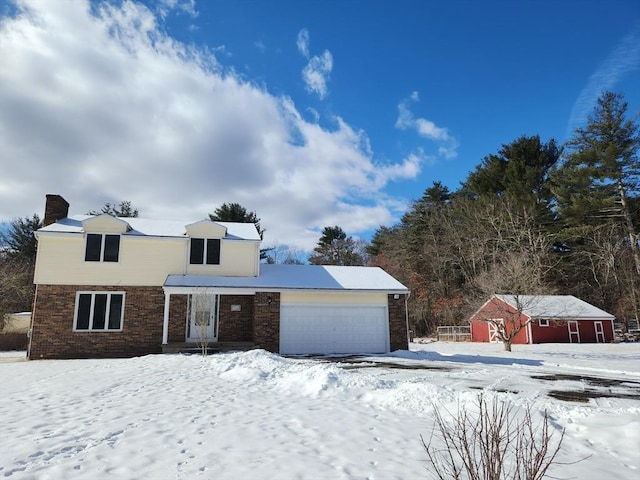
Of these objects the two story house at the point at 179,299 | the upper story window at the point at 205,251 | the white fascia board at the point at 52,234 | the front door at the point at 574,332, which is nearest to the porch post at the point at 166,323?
the two story house at the point at 179,299

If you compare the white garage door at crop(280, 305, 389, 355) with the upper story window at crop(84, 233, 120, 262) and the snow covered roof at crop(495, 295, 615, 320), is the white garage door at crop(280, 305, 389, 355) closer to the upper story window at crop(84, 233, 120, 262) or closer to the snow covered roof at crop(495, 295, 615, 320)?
the upper story window at crop(84, 233, 120, 262)

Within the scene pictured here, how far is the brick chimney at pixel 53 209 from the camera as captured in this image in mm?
18281

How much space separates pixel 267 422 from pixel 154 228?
15.0 m

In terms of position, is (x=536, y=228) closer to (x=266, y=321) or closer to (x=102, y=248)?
(x=266, y=321)

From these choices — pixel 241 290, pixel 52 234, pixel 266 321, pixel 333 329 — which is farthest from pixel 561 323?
pixel 52 234

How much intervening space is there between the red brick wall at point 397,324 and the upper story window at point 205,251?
7894 mm

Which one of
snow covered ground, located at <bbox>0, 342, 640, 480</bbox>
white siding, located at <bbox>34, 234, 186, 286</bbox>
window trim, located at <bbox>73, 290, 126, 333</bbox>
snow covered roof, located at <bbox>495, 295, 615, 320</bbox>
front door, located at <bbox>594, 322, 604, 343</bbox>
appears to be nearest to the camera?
snow covered ground, located at <bbox>0, 342, 640, 480</bbox>

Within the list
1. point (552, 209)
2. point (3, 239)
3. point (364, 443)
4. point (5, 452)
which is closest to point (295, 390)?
point (364, 443)

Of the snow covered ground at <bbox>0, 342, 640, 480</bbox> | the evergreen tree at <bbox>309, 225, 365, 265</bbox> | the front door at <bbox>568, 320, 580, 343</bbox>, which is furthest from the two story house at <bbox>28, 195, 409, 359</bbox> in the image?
the evergreen tree at <bbox>309, 225, 365, 265</bbox>

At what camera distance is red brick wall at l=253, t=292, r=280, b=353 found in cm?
1686

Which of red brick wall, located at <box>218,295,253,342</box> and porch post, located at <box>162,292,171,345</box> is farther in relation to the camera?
red brick wall, located at <box>218,295,253,342</box>

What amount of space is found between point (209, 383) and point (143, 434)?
3.83m

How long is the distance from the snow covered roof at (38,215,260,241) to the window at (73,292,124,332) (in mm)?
2770

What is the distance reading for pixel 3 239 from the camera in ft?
120
